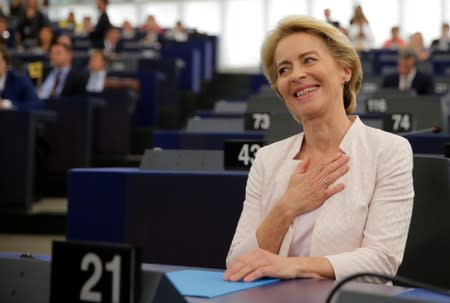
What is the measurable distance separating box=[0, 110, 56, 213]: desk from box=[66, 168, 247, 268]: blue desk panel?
273 centimetres

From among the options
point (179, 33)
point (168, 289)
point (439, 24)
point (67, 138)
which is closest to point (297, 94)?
point (168, 289)

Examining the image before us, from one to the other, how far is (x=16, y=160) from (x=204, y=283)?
5.29 meters

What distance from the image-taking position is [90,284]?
1.73 meters

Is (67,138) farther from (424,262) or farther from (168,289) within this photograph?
(168,289)

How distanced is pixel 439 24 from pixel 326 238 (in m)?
20.5

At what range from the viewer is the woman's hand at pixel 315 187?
248 cm

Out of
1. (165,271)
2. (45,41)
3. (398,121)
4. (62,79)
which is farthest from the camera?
(45,41)

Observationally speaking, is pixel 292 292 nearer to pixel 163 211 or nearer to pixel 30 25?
pixel 163 211

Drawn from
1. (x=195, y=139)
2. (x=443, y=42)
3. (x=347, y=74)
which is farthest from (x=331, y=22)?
(x=347, y=74)

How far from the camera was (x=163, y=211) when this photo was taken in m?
4.24

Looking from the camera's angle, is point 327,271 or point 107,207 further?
point 107,207

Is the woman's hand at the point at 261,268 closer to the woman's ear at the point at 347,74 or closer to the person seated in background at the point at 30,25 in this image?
the woman's ear at the point at 347,74

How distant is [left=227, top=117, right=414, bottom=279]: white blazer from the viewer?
2.40 meters

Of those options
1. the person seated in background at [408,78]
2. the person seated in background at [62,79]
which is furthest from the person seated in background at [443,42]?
the person seated in background at [62,79]
